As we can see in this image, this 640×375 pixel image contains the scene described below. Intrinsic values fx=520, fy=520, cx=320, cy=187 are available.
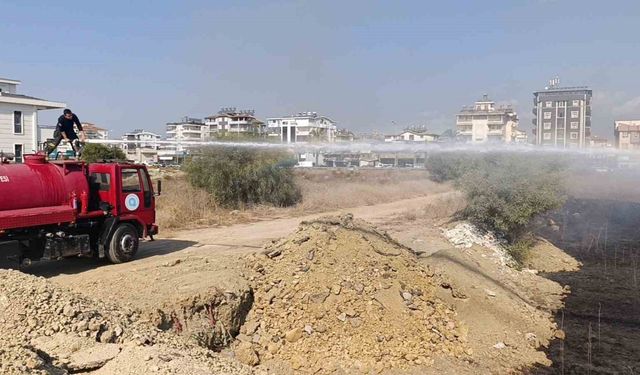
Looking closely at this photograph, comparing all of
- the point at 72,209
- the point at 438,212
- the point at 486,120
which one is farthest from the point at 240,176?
the point at 486,120

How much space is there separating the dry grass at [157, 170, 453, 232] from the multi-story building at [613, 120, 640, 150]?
16.0 meters

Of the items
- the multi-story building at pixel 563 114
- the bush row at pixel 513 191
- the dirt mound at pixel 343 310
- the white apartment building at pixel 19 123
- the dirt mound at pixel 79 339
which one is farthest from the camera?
the multi-story building at pixel 563 114

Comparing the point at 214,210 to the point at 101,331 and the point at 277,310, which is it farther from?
the point at 101,331

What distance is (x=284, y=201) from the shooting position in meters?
35.0

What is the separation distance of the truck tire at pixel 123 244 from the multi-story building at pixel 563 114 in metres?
47.7

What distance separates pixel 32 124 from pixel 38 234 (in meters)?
33.1

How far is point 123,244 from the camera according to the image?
1521 centimetres

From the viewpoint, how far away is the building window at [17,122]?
40.1 meters

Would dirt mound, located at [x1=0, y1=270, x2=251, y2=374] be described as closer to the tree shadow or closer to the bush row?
the tree shadow

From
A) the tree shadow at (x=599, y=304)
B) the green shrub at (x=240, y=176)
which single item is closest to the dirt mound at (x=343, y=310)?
the tree shadow at (x=599, y=304)

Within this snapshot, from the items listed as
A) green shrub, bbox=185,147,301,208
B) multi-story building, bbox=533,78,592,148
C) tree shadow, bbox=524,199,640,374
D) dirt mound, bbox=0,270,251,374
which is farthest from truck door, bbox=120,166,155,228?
multi-story building, bbox=533,78,592,148

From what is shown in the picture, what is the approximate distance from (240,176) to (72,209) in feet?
61.9

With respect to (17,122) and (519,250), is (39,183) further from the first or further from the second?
(17,122)

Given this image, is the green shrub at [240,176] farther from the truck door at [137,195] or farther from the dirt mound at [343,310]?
the dirt mound at [343,310]
